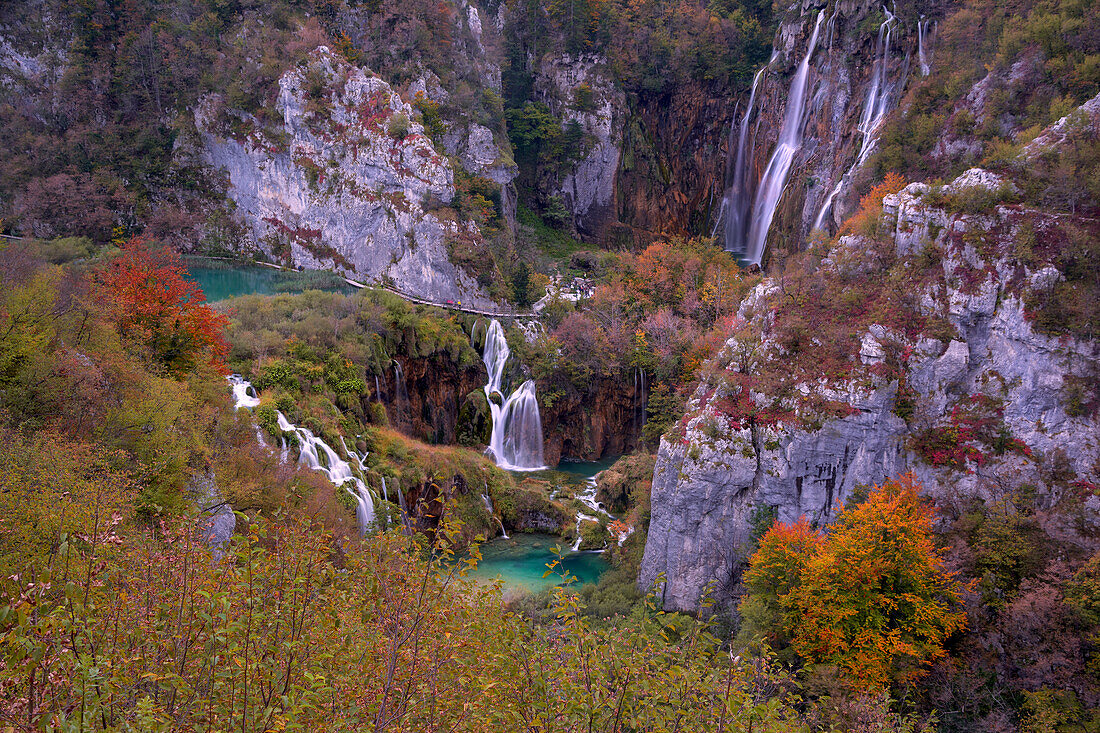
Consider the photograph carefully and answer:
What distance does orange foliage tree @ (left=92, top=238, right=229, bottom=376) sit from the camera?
57.0ft

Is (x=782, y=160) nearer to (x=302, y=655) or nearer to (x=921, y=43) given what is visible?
(x=921, y=43)

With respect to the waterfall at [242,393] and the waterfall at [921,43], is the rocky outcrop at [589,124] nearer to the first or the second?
the waterfall at [921,43]

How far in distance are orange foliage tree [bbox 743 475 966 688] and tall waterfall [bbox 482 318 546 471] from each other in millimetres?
18877

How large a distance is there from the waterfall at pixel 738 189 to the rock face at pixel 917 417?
30.0 meters

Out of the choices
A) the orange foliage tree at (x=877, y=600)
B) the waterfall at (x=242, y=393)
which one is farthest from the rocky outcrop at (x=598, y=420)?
the orange foliage tree at (x=877, y=600)

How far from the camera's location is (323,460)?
67.8ft

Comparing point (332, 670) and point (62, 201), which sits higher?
point (62, 201)

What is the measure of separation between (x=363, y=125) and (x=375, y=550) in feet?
141

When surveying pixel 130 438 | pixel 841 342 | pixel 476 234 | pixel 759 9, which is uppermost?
pixel 759 9

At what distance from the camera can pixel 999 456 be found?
17.0m

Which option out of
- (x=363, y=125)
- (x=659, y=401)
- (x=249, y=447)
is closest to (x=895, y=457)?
(x=659, y=401)

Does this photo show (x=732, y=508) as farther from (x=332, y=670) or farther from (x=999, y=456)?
(x=332, y=670)

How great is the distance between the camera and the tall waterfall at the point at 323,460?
19938 millimetres

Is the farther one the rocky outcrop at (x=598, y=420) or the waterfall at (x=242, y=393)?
the rocky outcrop at (x=598, y=420)
